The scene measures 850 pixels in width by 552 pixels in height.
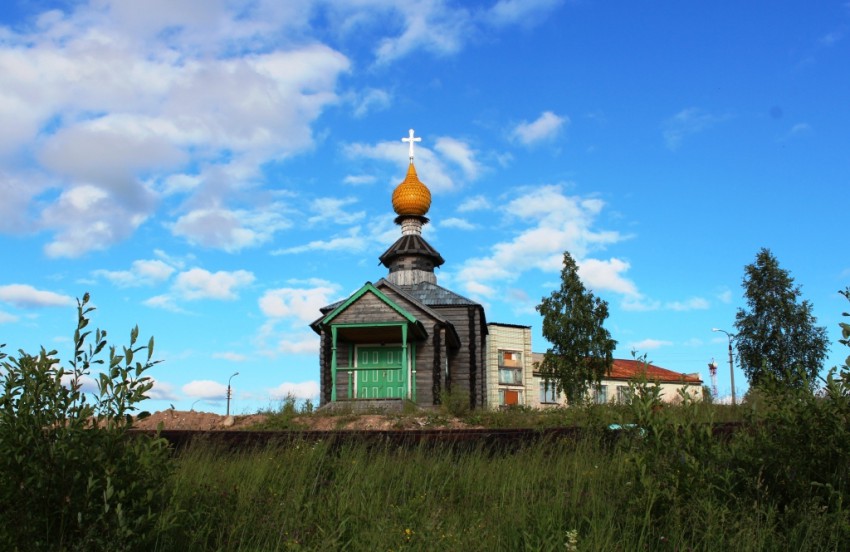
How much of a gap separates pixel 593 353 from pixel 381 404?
49.8 ft

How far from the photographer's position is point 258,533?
18.8 feet

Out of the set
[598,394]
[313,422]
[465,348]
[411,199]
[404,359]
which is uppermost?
[411,199]

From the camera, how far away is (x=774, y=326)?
111ft

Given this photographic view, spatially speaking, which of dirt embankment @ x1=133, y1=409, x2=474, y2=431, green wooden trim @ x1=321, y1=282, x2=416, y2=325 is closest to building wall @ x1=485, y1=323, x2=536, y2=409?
green wooden trim @ x1=321, y1=282, x2=416, y2=325

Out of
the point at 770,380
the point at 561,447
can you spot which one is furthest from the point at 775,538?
the point at 561,447

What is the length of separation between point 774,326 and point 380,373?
19540mm

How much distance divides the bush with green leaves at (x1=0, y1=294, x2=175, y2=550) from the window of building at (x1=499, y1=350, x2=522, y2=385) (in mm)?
40519

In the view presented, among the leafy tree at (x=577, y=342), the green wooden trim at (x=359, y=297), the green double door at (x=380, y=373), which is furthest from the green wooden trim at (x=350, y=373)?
the leafy tree at (x=577, y=342)

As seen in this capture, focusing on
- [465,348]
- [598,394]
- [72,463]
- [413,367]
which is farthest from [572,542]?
[598,394]

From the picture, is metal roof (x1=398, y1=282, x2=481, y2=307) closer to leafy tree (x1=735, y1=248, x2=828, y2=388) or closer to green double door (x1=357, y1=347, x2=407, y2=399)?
green double door (x1=357, y1=347, x2=407, y2=399)

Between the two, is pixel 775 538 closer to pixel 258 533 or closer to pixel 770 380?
pixel 770 380

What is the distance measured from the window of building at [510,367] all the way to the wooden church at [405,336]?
1320cm

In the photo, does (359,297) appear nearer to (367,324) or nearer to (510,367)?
(367,324)

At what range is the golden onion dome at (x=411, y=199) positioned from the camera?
32031 mm
